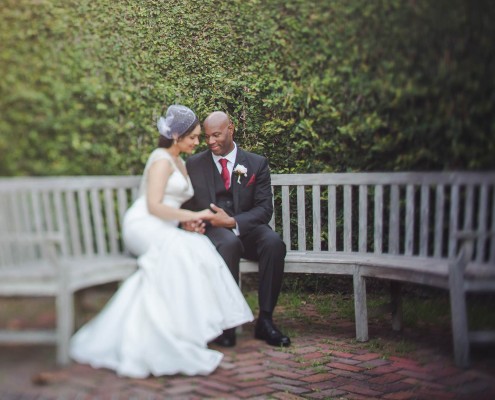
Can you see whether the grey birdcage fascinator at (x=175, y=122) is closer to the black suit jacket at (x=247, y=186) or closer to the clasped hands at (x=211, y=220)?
the clasped hands at (x=211, y=220)

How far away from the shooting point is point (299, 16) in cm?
322

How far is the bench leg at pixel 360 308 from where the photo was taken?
399 centimetres

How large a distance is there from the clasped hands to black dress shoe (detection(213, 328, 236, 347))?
516 mm

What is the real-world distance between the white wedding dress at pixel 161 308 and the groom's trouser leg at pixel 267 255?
2.99 ft

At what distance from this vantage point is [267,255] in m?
4.03

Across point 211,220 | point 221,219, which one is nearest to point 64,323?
point 211,220

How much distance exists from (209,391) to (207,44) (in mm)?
2041

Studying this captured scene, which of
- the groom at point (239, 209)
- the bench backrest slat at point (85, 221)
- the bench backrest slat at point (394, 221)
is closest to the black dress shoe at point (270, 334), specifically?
the groom at point (239, 209)

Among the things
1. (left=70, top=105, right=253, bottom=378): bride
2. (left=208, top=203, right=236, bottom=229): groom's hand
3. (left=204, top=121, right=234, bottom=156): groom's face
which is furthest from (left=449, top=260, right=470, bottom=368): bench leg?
(left=204, top=121, right=234, bottom=156): groom's face

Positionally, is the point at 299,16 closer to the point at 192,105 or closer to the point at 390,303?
the point at 192,105

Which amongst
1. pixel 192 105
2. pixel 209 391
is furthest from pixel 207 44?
pixel 209 391

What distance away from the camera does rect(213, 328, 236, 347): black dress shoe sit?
10.9ft

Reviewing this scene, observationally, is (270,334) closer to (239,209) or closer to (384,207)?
(239,209)

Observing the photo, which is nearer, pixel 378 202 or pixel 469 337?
pixel 469 337
